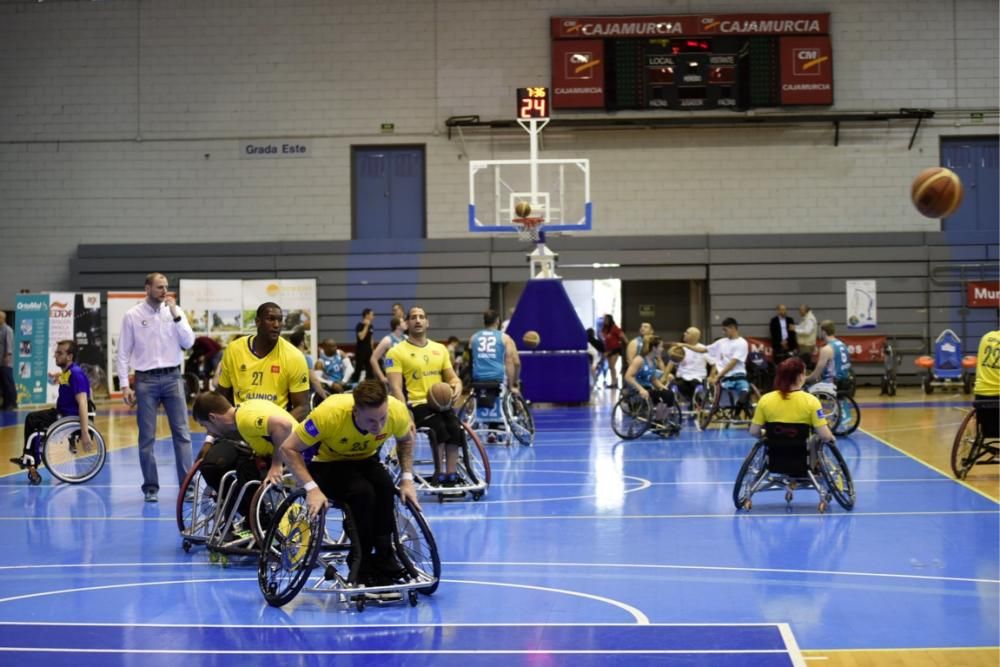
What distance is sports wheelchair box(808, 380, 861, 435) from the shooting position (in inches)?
487

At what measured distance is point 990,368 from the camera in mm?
9211

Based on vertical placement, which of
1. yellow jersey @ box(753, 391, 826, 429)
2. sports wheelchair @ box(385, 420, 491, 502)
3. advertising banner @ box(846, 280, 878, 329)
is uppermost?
advertising banner @ box(846, 280, 878, 329)

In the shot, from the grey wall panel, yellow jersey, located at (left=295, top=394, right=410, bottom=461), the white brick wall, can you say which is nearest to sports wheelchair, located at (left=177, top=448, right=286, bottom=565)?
yellow jersey, located at (left=295, top=394, right=410, bottom=461)

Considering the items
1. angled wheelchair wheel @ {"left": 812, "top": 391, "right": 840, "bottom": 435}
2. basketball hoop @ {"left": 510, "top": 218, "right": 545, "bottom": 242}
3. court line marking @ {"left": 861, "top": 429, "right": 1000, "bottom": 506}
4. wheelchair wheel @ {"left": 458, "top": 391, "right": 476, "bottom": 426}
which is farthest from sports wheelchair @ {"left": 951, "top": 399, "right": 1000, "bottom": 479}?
basketball hoop @ {"left": 510, "top": 218, "right": 545, "bottom": 242}

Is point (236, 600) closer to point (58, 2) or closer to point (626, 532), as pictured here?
point (626, 532)

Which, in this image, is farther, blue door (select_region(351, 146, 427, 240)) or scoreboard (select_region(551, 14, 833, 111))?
blue door (select_region(351, 146, 427, 240))

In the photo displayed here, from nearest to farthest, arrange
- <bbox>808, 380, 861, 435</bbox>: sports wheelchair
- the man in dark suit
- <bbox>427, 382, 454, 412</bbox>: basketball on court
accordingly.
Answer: <bbox>427, 382, 454, 412</bbox>: basketball on court < <bbox>808, 380, 861, 435</bbox>: sports wheelchair < the man in dark suit

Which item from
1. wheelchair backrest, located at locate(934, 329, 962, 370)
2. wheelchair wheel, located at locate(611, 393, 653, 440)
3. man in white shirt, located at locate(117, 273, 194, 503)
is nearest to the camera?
man in white shirt, located at locate(117, 273, 194, 503)

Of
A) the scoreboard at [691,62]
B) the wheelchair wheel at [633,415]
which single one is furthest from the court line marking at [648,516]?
the scoreboard at [691,62]

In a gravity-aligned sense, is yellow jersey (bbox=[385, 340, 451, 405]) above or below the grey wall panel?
below

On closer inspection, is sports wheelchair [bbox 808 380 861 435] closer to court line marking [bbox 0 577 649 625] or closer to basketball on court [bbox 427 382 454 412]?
basketball on court [bbox 427 382 454 412]

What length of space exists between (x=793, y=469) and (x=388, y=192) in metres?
13.8

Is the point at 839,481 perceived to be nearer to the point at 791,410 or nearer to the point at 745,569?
the point at 791,410

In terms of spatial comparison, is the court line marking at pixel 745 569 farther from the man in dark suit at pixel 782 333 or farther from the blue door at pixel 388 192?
the blue door at pixel 388 192
